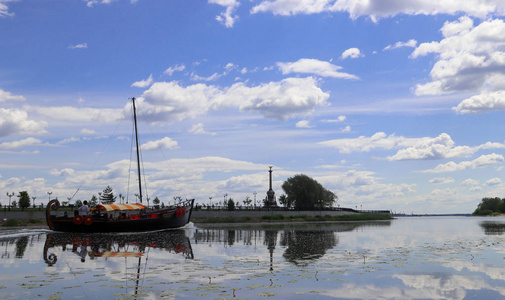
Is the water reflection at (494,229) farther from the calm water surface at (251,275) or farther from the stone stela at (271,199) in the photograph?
the stone stela at (271,199)

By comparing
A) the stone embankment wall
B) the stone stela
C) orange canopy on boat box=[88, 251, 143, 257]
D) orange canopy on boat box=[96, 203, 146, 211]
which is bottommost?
orange canopy on boat box=[88, 251, 143, 257]

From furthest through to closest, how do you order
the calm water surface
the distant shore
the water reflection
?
the distant shore
the water reflection
the calm water surface

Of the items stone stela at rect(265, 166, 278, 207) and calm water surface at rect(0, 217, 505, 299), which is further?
stone stela at rect(265, 166, 278, 207)

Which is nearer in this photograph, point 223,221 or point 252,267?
point 252,267

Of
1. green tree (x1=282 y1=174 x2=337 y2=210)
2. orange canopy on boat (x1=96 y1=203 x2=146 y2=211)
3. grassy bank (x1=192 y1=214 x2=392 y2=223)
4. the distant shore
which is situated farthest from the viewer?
green tree (x1=282 y1=174 x2=337 y2=210)

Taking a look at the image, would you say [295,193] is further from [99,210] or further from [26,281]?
[26,281]

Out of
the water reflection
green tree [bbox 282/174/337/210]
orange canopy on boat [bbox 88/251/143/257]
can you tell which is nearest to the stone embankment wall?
green tree [bbox 282/174/337/210]

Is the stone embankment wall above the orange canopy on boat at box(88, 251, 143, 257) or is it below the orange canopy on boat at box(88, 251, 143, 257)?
above

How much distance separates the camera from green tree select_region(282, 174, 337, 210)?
405ft

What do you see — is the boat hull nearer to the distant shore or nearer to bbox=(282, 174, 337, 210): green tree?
the distant shore

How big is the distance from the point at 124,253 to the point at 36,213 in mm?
60003

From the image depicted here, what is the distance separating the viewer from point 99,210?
41938 mm

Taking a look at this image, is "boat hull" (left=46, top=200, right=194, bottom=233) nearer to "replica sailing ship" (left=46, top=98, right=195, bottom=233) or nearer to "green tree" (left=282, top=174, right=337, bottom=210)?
"replica sailing ship" (left=46, top=98, right=195, bottom=233)

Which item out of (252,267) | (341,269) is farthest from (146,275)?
(341,269)
